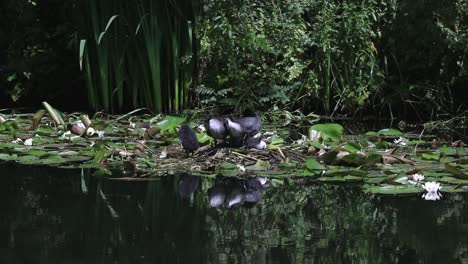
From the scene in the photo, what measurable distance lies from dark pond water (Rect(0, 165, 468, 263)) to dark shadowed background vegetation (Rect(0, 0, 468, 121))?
2884 mm

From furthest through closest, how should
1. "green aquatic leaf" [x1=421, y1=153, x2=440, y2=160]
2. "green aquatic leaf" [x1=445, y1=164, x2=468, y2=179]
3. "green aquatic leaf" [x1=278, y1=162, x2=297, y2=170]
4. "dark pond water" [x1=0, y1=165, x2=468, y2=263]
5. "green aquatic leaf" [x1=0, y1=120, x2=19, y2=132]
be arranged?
"green aquatic leaf" [x1=0, y1=120, x2=19, y2=132], "green aquatic leaf" [x1=421, y1=153, x2=440, y2=160], "green aquatic leaf" [x1=278, y1=162, x2=297, y2=170], "green aquatic leaf" [x1=445, y1=164, x2=468, y2=179], "dark pond water" [x1=0, y1=165, x2=468, y2=263]

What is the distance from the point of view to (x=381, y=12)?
6.33 meters

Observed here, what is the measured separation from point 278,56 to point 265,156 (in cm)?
279

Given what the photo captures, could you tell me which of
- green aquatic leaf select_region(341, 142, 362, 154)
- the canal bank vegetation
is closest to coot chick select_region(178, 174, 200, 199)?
green aquatic leaf select_region(341, 142, 362, 154)

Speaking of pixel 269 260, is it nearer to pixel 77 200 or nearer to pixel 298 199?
pixel 298 199

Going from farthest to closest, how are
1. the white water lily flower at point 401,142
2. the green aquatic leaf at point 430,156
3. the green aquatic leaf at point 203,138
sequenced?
the white water lily flower at point 401,142 < the green aquatic leaf at point 203,138 < the green aquatic leaf at point 430,156

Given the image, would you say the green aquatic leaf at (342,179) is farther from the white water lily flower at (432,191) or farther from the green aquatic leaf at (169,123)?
the green aquatic leaf at (169,123)

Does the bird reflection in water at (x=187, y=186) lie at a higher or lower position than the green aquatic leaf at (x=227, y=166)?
lower

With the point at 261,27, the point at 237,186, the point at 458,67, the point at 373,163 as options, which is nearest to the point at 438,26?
the point at 458,67

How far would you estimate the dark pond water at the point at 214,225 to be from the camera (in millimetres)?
2191

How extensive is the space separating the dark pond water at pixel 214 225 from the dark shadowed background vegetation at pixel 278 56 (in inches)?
114

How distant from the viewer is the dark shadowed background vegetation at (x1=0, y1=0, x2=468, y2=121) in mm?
6043

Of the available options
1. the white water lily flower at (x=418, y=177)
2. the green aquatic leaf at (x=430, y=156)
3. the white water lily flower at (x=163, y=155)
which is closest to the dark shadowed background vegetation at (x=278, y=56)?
the white water lily flower at (x=163, y=155)

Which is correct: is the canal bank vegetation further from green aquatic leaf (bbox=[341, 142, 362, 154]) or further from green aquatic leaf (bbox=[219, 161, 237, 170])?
green aquatic leaf (bbox=[219, 161, 237, 170])
